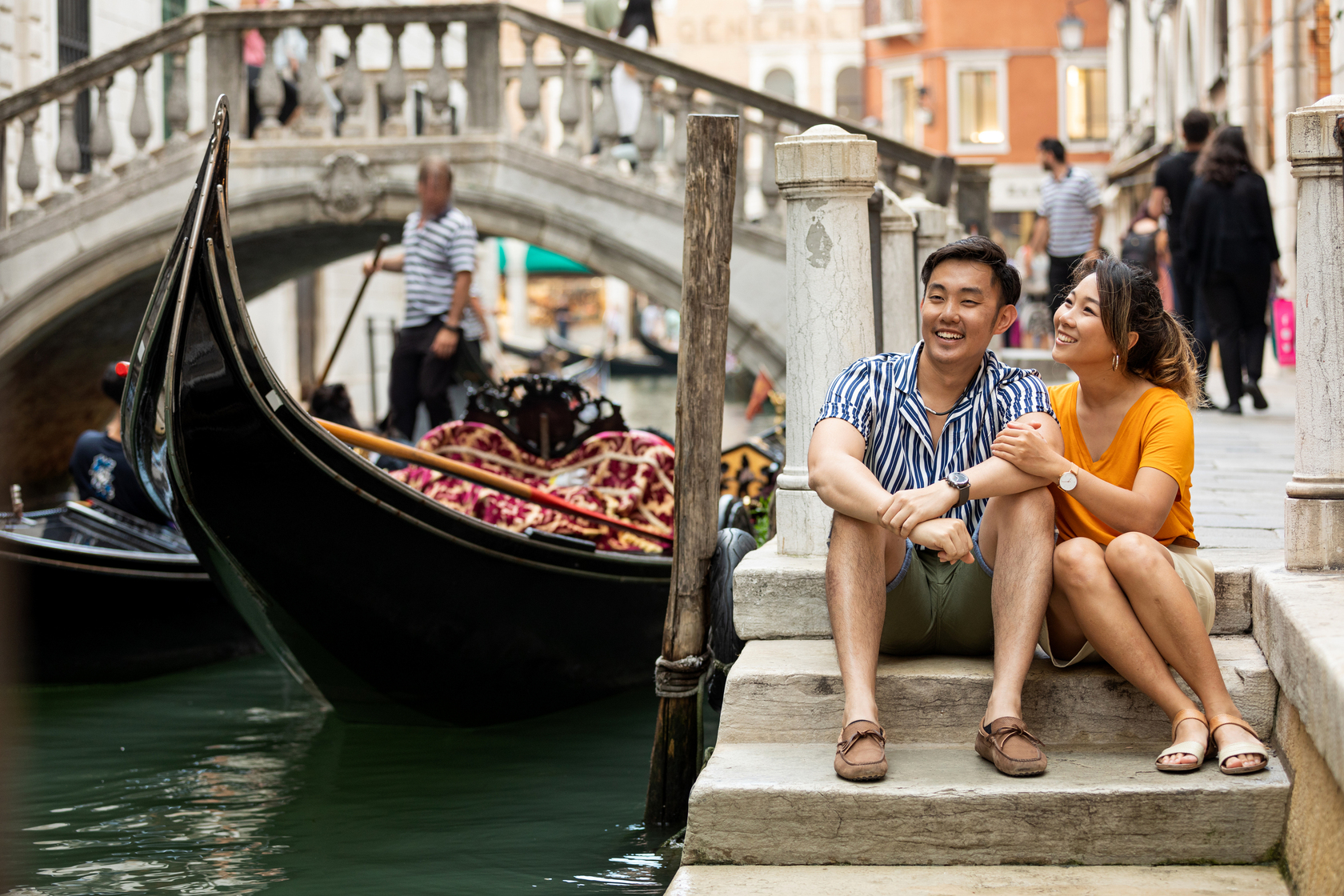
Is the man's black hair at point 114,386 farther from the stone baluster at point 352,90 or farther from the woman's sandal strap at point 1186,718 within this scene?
the woman's sandal strap at point 1186,718

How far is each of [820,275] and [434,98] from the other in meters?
4.36

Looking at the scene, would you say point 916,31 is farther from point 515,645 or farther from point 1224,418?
point 515,645

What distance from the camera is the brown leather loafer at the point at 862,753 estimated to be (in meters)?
2.25

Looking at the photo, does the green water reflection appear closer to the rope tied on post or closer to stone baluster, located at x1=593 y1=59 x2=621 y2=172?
the rope tied on post

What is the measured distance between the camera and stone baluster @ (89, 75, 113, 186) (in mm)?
7160

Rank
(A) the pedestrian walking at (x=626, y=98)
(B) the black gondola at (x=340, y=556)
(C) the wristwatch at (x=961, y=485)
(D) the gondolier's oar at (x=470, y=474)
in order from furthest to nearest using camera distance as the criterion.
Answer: (A) the pedestrian walking at (x=626, y=98) → (D) the gondolier's oar at (x=470, y=474) → (B) the black gondola at (x=340, y=556) → (C) the wristwatch at (x=961, y=485)

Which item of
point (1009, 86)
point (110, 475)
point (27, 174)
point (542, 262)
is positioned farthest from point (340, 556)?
point (1009, 86)

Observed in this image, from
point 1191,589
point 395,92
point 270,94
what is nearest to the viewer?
point 1191,589

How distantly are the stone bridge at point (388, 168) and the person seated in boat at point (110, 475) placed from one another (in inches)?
46.3

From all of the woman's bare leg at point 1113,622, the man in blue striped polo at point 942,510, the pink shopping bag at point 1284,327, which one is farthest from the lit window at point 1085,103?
the woman's bare leg at point 1113,622

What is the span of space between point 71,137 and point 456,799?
15.6 ft

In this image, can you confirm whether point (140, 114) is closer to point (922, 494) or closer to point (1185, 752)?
point (922, 494)

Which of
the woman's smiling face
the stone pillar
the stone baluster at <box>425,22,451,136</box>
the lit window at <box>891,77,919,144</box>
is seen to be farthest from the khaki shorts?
the lit window at <box>891,77,919,144</box>

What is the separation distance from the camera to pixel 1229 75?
9.90m
